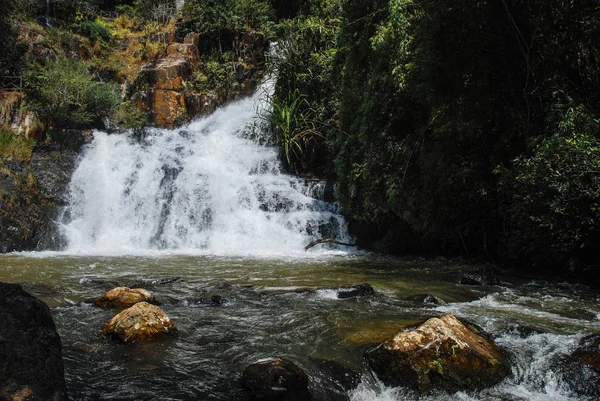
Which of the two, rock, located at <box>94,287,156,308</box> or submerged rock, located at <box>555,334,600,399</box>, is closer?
submerged rock, located at <box>555,334,600,399</box>

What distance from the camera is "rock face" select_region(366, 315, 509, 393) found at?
3.35 meters

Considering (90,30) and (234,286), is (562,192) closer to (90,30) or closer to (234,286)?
(234,286)

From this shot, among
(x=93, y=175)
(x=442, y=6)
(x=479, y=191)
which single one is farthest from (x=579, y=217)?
(x=93, y=175)

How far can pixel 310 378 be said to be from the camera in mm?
3441

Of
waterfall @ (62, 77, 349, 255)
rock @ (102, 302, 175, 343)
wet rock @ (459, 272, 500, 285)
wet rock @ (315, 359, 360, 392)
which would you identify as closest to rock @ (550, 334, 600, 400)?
wet rock @ (315, 359, 360, 392)

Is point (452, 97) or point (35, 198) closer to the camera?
point (452, 97)

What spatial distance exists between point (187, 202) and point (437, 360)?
10.5m

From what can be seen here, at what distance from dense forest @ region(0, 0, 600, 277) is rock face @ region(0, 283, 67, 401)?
595cm

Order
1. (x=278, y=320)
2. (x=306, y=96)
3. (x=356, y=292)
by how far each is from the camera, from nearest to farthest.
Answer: (x=278, y=320) → (x=356, y=292) → (x=306, y=96)

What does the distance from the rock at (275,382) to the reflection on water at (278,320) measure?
140 mm

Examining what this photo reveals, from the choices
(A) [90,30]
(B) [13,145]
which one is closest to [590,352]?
(B) [13,145]

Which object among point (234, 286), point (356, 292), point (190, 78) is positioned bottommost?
point (234, 286)

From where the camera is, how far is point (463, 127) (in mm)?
7656

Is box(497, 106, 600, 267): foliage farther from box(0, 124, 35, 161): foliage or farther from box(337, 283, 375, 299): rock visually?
box(0, 124, 35, 161): foliage
